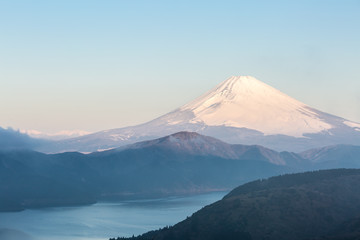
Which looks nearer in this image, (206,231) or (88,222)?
(206,231)

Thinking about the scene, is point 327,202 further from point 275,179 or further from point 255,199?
point 275,179

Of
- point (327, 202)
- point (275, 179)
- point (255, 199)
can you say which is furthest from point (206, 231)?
point (275, 179)

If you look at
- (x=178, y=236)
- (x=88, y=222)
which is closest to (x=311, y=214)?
(x=178, y=236)

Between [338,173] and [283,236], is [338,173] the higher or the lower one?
the higher one

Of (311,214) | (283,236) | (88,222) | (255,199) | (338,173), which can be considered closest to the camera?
(283,236)

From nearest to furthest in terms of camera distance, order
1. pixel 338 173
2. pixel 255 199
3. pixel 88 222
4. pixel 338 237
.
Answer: pixel 338 237 < pixel 255 199 < pixel 338 173 < pixel 88 222

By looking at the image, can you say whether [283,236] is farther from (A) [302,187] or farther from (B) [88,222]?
(B) [88,222]
